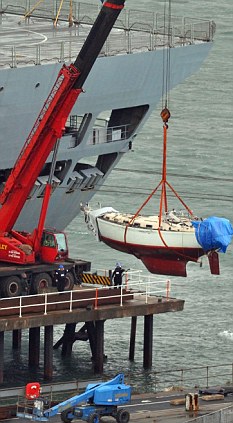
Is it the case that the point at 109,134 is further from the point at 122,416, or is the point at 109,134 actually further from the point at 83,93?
the point at 122,416

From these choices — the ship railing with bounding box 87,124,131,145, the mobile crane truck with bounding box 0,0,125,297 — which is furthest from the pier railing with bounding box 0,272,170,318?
the ship railing with bounding box 87,124,131,145

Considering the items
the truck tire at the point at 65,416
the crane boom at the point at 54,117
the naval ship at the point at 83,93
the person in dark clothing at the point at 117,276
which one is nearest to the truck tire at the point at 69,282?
the person in dark clothing at the point at 117,276

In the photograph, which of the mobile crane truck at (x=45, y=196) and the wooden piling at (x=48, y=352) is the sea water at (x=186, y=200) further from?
the mobile crane truck at (x=45, y=196)

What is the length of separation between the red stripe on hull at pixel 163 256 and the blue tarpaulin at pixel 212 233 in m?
0.94

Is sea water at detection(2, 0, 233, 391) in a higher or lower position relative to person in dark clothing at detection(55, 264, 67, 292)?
lower

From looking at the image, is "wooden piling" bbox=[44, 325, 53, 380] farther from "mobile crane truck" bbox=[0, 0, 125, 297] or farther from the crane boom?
the crane boom

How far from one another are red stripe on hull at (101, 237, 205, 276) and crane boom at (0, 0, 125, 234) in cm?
646

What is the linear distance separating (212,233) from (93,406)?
17.4 meters

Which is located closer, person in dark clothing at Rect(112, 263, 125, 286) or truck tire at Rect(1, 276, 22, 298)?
truck tire at Rect(1, 276, 22, 298)

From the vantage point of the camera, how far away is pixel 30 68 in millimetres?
75438

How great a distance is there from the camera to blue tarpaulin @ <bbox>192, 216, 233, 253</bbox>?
2817 inches

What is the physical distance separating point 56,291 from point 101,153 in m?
16.1

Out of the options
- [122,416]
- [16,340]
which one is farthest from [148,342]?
[122,416]

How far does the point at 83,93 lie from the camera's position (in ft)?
258
